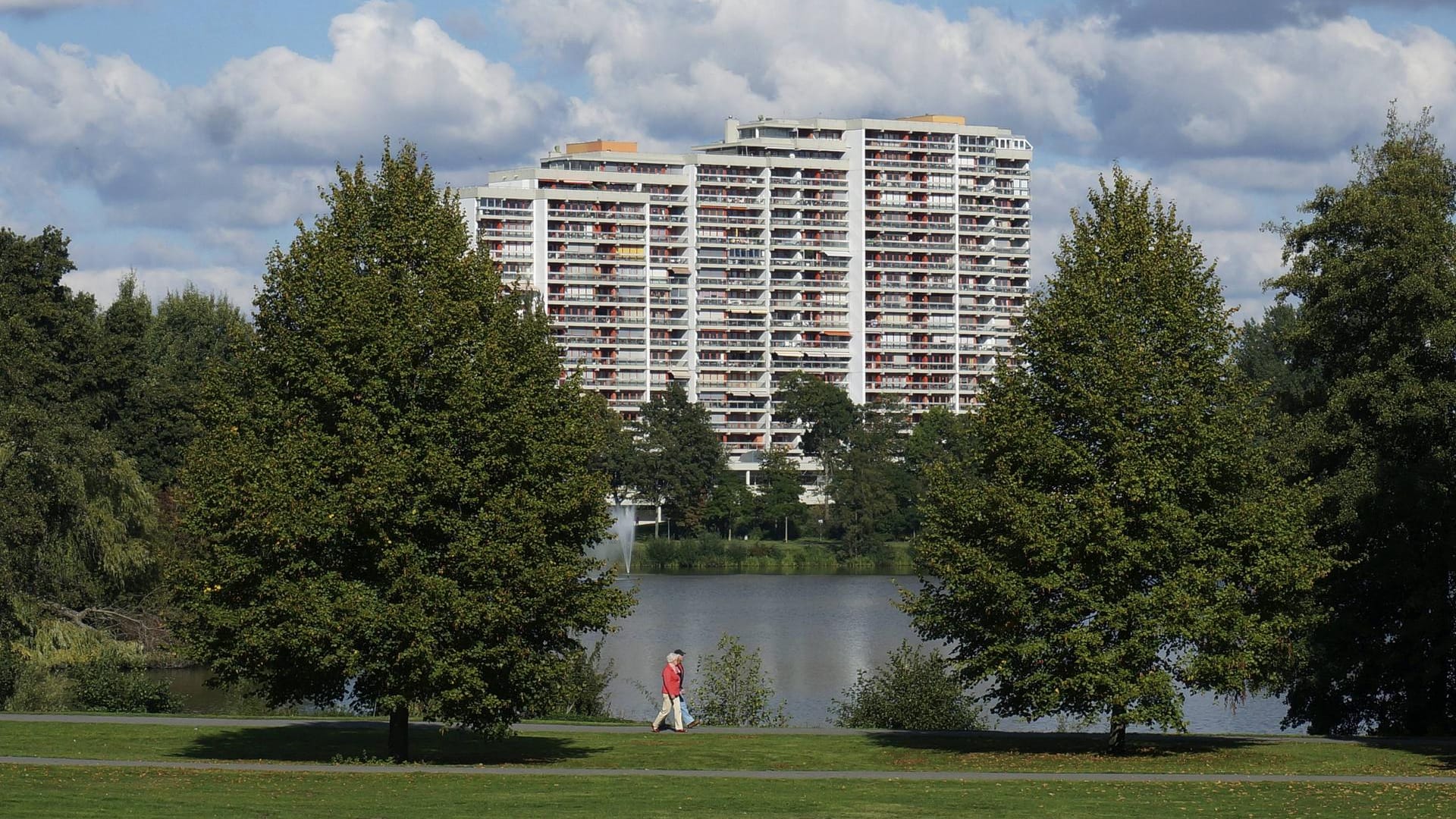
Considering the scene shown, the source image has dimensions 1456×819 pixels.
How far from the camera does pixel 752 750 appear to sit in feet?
109

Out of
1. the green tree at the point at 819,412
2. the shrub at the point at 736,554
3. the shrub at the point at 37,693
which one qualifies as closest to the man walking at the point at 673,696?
the shrub at the point at 37,693

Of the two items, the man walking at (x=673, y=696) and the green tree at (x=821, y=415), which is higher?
the green tree at (x=821, y=415)

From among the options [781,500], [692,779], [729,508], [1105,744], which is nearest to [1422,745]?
[1105,744]

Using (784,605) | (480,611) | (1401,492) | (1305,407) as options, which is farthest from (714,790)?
(784,605)

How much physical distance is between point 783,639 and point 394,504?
175 feet

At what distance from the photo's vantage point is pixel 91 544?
61781 millimetres

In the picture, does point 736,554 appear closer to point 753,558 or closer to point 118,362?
point 753,558

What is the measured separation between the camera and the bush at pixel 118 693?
40.5 m

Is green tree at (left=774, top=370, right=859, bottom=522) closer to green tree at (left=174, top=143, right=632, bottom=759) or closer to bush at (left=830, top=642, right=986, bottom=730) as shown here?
bush at (left=830, top=642, right=986, bottom=730)

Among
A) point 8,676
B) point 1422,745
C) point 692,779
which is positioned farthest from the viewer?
point 8,676

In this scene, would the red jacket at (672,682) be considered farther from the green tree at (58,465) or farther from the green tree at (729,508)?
the green tree at (729,508)

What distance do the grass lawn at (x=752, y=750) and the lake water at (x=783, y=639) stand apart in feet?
11.6

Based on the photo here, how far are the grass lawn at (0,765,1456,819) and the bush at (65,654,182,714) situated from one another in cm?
1272

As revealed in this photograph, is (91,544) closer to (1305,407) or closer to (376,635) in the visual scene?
(376,635)
